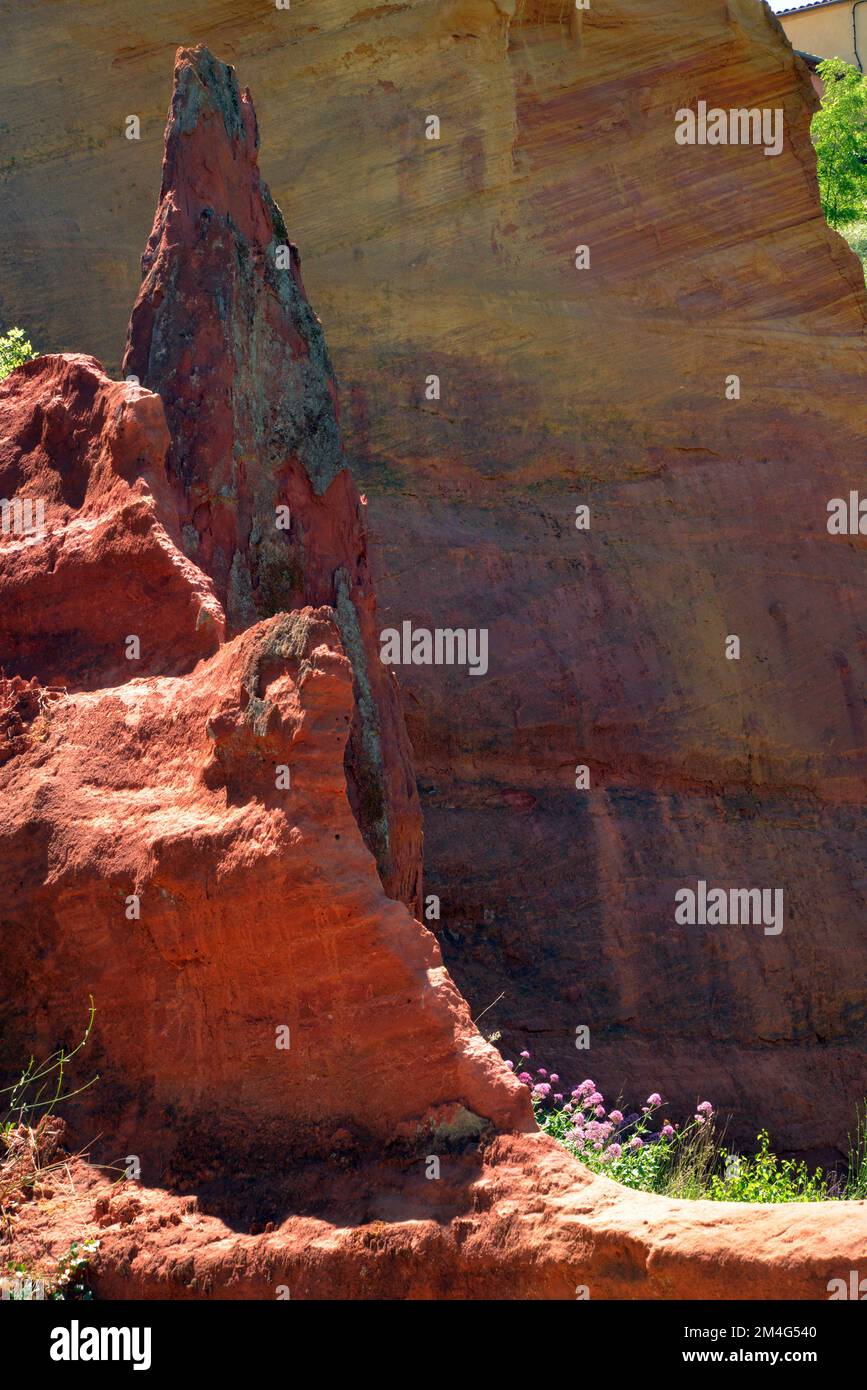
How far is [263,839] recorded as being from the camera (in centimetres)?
542

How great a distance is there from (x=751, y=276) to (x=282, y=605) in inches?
325

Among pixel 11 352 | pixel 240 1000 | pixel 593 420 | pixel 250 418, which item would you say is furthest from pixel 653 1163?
pixel 593 420

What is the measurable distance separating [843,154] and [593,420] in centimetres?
1634

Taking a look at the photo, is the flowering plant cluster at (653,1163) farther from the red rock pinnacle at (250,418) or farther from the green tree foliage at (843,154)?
the green tree foliage at (843,154)

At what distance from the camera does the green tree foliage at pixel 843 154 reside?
26.8 metres

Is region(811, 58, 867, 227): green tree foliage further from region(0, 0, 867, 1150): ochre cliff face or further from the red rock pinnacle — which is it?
the red rock pinnacle

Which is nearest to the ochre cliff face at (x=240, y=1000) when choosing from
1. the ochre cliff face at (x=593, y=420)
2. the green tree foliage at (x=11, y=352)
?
the green tree foliage at (x=11, y=352)

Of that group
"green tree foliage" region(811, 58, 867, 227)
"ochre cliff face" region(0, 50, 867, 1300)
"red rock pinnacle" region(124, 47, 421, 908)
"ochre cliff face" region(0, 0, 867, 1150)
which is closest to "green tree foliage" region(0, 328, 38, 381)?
"ochre cliff face" region(0, 0, 867, 1150)

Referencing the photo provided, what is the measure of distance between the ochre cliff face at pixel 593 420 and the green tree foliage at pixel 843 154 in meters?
12.9

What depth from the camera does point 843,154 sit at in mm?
27094

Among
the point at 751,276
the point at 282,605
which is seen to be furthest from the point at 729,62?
the point at 282,605

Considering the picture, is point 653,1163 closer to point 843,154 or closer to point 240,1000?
point 240,1000

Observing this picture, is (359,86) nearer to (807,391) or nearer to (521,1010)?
(807,391)

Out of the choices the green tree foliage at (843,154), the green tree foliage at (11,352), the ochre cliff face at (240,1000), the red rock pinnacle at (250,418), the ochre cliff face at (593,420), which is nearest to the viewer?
the ochre cliff face at (240,1000)
